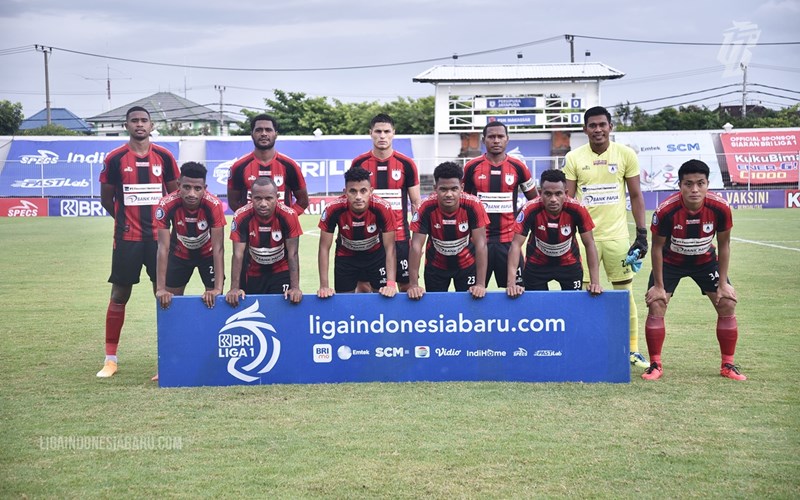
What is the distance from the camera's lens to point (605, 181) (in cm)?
839

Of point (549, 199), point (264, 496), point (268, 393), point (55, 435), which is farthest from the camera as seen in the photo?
point (549, 199)

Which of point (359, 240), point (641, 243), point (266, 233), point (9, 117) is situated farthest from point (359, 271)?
point (9, 117)

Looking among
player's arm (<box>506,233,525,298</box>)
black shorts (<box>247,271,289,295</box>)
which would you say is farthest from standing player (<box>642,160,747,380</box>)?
black shorts (<box>247,271,289,295</box>)

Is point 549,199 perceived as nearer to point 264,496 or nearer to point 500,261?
point 500,261

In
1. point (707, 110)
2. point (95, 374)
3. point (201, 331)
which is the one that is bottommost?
point (95, 374)

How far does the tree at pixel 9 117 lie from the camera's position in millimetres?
54812

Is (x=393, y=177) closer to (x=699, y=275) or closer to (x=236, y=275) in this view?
(x=236, y=275)

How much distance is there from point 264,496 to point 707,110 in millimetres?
57062

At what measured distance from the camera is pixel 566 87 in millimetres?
44781

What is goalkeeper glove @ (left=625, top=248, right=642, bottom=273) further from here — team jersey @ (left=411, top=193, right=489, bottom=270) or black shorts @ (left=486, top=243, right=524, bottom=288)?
team jersey @ (left=411, top=193, right=489, bottom=270)

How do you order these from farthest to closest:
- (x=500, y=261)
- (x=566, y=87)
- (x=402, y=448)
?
(x=566, y=87) < (x=500, y=261) < (x=402, y=448)

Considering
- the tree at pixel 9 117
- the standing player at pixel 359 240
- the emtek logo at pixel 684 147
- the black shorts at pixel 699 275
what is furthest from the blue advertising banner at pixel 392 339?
the tree at pixel 9 117

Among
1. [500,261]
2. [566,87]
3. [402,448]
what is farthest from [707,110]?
[402,448]

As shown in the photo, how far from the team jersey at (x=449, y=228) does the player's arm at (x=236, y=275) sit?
1.55m
